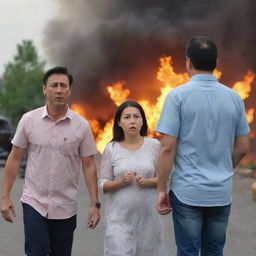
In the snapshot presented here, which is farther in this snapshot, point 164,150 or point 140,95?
point 140,95

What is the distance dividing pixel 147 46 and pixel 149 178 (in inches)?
625

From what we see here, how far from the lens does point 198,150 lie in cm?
299

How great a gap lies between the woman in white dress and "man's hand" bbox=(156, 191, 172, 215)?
508mm

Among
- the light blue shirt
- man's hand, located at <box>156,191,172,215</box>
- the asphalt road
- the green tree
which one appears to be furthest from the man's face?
the green tree

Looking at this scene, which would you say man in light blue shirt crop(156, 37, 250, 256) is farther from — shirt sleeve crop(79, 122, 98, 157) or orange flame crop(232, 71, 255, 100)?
orange flame crop(232, 71, 255, 100)

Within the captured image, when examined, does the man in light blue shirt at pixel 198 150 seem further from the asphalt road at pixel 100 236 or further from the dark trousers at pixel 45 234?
the asphalt road at pixel 100 236

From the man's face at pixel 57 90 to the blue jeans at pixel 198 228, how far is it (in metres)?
1.04

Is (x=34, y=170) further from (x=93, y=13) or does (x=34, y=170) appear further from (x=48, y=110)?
(x=93, y=13)

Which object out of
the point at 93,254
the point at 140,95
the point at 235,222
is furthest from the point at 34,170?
the point at 140,95

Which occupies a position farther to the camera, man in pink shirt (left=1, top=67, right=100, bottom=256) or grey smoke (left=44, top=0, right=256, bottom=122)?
grey smoke (left=44, top=0, right=256, bottom=122)

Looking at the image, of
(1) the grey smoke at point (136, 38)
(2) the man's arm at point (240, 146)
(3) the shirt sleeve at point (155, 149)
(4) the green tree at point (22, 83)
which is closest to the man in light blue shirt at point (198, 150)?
(2) the man's arm at point (240, 146)

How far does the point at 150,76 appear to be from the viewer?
18.7 meters

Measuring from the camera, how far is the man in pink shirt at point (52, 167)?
3.53m

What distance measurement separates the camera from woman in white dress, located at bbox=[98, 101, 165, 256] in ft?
11.9
